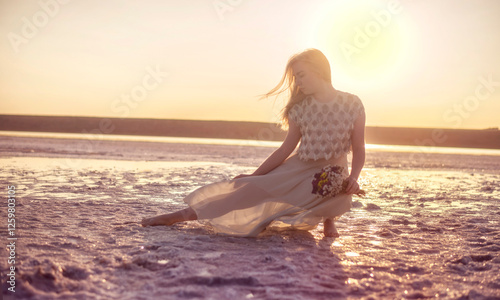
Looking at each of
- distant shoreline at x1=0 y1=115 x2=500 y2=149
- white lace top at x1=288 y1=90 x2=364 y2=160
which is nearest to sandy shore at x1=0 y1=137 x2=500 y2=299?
white lace top at x1=288 y1=90 x2=364 y2=160

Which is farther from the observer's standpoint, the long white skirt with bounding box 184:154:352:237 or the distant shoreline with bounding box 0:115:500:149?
the distant shoreline with bounding box 0:115:500:149

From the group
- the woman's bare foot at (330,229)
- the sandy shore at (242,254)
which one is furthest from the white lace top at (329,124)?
the sandy shore at (242,254)

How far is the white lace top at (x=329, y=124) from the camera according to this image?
11.5ft

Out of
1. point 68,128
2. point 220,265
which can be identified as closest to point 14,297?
point 220,265

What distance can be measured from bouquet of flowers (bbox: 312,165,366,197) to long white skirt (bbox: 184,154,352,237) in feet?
0.21

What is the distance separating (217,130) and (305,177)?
23362 millimetres

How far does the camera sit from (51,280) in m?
2.09

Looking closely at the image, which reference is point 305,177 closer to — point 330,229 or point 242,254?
point 330,229

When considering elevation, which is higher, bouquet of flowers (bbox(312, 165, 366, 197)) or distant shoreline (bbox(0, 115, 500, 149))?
distant shoreline (bbox(0, 115, 500, 149))

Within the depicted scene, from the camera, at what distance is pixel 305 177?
3.57m

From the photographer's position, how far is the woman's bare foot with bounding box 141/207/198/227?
3.50 meters

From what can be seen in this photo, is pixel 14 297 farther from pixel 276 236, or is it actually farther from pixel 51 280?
pixel 276 236

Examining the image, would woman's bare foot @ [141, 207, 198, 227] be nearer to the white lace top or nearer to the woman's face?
the white lace top

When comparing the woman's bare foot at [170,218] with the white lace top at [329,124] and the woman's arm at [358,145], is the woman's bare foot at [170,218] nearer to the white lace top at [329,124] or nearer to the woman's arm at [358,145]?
the white lace top at [329,124]
